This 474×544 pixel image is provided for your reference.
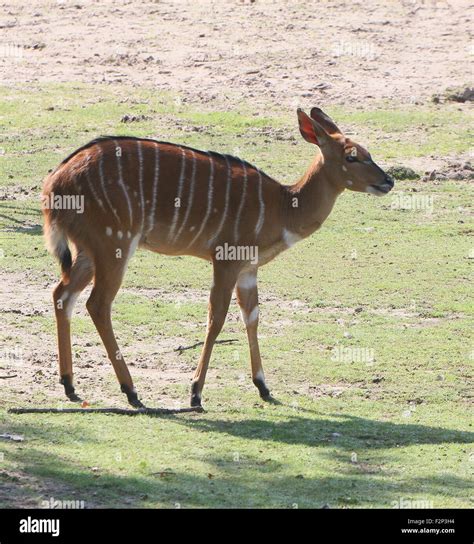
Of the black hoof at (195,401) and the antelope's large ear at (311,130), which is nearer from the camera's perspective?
the black hoof at (195,401)

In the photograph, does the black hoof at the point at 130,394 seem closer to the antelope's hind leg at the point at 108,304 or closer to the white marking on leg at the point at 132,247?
the antelope's hind leg at the point at 108,304

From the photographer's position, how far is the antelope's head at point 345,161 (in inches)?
389

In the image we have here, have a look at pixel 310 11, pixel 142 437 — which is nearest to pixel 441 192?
pixel 310 11

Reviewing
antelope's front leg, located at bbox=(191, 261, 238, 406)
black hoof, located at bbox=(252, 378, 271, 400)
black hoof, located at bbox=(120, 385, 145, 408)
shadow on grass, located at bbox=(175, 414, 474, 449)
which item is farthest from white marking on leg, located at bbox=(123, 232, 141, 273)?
black hoof, located at bbox=(252, 378, 271, 400)

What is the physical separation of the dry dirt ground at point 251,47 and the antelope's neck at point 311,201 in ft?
36.2

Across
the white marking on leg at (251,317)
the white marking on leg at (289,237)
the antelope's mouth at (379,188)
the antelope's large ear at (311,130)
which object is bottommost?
the white marking on leg at (251,317)

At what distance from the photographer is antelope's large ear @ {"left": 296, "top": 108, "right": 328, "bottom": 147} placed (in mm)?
9836

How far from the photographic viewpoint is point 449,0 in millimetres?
23719

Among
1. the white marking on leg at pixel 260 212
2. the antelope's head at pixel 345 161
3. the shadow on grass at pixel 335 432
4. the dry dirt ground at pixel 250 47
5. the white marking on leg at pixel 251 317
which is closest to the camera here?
the shadow on grass at pixel 335 432

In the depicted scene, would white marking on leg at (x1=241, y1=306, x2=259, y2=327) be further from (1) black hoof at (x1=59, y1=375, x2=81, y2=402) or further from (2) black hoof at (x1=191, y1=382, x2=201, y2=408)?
(1) black hoof at (x1=59, y1=375, x2=81, y2=402)

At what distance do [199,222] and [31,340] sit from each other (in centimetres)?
217

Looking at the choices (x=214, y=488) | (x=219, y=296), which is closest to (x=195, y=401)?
(x=219, y=296)

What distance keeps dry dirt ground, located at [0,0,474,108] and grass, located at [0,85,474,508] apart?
203cm

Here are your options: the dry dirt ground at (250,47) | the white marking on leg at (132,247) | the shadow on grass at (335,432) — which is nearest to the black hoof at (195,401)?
the shadow on grass at (335,432)
